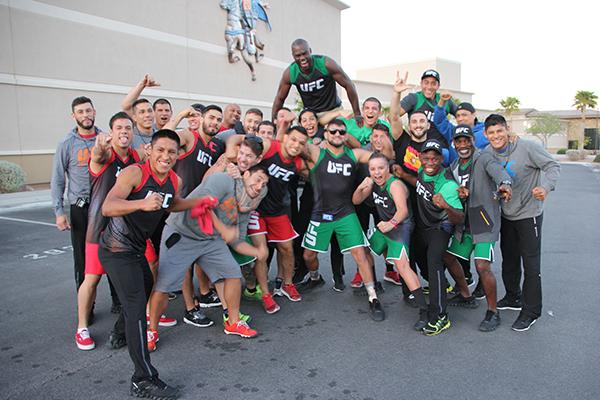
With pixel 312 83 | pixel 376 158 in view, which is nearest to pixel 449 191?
pixel 376 158

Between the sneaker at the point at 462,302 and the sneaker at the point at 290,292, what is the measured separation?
1.62 meters

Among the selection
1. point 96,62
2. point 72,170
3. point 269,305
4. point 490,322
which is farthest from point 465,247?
point 96,62

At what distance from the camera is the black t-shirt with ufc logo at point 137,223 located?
3212 mm

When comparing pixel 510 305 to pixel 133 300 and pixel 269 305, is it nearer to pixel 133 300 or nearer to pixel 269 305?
pixel 269 305

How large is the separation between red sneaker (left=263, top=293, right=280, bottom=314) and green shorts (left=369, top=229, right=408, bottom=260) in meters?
1.18

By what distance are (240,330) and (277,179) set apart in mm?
1575

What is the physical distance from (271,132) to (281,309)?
1912mm

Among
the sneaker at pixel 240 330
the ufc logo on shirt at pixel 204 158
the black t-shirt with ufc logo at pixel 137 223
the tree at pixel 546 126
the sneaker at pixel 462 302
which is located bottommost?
the sneaker at pixel 462 302

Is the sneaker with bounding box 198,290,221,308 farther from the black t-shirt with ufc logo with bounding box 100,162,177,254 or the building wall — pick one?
the building wall

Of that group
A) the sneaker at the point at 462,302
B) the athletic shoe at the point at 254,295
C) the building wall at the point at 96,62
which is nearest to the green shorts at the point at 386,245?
the sneaker at the point at 462,302

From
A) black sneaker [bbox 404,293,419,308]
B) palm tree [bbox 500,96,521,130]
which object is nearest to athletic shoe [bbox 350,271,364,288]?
black sneaker [bbox 404,293,419,308]

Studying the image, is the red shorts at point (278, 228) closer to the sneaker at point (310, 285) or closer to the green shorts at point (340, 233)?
the green shorts at point (340, 233)

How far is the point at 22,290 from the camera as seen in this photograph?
537 cm

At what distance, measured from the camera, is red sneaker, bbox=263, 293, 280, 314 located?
15.7 ft
